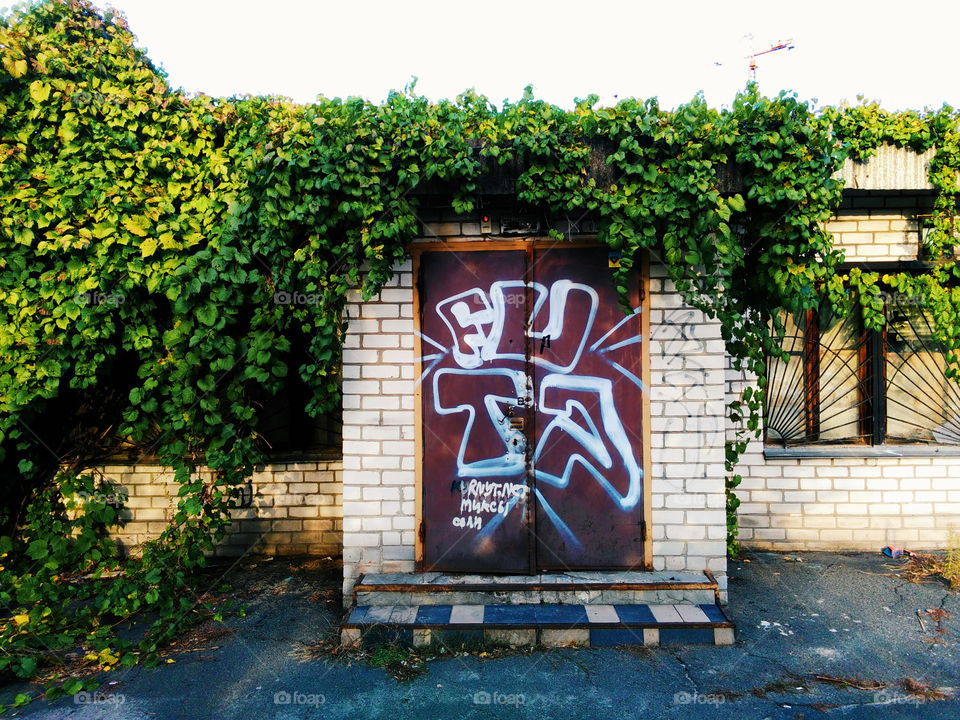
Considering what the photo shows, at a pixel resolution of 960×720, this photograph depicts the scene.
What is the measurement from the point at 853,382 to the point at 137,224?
19.7 feet

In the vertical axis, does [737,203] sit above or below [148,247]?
above

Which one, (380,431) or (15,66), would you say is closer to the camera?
(15,66)

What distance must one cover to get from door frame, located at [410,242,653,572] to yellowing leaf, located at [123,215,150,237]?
1.77 m

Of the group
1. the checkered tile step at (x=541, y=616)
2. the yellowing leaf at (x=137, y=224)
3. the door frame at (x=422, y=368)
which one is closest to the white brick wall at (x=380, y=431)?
the door frame at (x=422, y=368)

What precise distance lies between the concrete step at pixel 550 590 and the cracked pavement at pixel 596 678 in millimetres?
345

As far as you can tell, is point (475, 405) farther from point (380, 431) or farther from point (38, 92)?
point (38, 92)

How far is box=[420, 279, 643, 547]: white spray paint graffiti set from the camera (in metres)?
4.12

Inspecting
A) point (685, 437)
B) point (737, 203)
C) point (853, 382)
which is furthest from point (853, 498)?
point (737, 203)

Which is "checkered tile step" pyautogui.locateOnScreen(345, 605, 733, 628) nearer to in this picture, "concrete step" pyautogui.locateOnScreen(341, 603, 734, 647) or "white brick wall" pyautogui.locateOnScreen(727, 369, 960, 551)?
"concrete step" pyautogui.locateOnScreen(341, 603, 734, 647)

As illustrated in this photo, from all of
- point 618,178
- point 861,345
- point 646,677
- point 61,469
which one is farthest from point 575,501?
point 61,469

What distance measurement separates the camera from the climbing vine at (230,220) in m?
3.67

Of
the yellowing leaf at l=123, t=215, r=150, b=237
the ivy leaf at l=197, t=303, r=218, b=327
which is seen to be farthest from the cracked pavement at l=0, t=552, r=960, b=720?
the yellowing leaf at l=123, t=215, r=150, b=237

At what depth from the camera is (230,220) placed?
3.82 metres

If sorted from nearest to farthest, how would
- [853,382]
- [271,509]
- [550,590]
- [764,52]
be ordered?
[550,590], [271,509], [853,382], [764,52]
